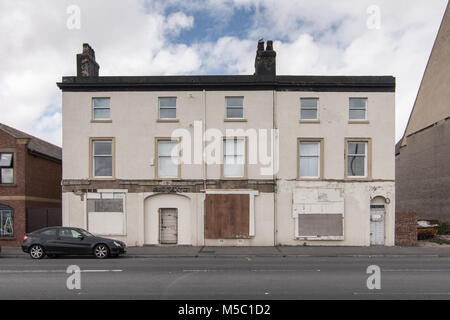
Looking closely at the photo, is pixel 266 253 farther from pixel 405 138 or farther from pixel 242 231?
pixel 405 138

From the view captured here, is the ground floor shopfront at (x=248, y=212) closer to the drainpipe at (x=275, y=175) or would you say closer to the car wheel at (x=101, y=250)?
the drainpipe at (x=275, y=175)

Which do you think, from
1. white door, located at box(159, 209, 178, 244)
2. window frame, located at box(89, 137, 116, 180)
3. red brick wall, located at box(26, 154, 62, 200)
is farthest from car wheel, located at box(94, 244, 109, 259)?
red brick wall, located at box(26, 154, 62, 200)

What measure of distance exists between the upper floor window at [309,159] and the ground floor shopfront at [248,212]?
26.8 inches

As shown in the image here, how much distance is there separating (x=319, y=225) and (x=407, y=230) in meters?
5.07

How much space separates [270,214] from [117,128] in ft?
33.1

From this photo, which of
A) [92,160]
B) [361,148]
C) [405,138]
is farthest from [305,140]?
[405,138]

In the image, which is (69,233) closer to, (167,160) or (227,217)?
(167,160)

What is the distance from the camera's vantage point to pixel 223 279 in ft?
35.1

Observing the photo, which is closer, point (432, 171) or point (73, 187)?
point (73, 187)

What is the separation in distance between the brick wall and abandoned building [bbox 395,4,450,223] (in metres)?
8.60

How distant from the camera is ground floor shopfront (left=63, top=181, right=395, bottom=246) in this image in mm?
19672

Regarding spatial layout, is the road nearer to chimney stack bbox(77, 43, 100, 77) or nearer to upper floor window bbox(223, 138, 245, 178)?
upper floor window bbox(223, 138, 245, 178)
